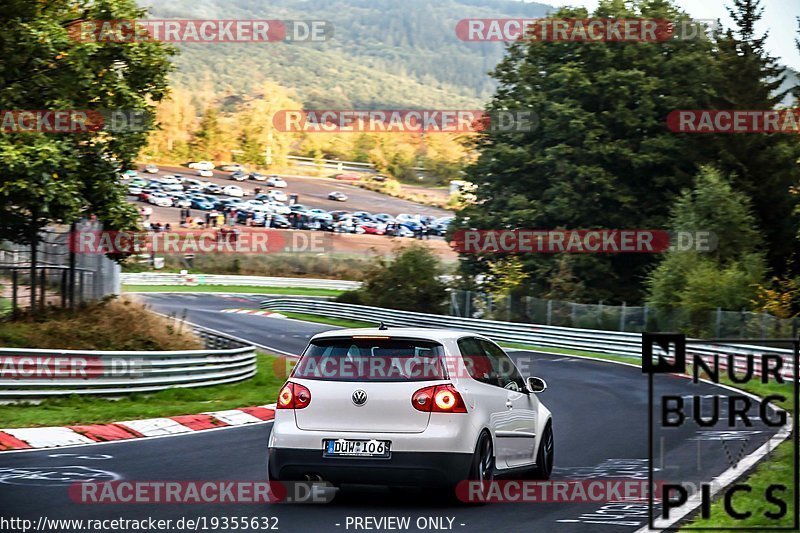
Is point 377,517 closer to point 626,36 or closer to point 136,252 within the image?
point 136,252

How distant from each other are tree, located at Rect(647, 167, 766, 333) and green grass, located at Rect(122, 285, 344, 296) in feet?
97.8

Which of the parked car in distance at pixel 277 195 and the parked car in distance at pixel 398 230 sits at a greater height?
the parked car in distance at pixel 277 195

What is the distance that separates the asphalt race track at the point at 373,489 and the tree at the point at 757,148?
34.6 metres

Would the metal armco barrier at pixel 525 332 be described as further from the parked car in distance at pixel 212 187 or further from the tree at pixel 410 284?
the parked car in distance at pixel 212 187

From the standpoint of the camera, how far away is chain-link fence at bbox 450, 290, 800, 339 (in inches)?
1462

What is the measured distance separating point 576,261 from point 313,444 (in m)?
45.5

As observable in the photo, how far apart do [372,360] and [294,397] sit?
0.76 meters

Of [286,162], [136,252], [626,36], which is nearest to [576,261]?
[626,36]

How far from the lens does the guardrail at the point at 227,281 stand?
78.8 meters

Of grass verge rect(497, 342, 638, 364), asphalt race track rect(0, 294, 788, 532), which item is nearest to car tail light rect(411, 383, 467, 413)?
asphalt race track rect(0, 294, 788, 532)

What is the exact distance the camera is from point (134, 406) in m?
20.6
